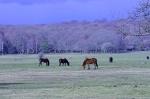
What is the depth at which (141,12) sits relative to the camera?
2784 cm

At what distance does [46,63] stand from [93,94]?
55.1 m

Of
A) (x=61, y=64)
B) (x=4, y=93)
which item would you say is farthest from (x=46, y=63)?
(x=4, y=93)

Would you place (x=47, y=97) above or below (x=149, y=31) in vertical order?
below

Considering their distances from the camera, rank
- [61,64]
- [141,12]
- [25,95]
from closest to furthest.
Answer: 1. [141,12]
2. [25,95]
3. [61,64]

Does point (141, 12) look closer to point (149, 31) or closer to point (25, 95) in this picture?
point (149, 31)

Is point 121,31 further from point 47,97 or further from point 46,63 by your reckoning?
point 46,63

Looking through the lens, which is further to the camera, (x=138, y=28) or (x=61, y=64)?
(x=61, y=64)

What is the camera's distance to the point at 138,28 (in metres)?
28.2

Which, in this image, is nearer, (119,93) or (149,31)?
(149,31)

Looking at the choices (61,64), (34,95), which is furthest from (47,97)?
(61,64)

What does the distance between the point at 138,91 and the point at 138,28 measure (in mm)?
4051

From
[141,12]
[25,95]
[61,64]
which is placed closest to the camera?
[141,12]

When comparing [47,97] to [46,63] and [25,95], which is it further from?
[46,63]

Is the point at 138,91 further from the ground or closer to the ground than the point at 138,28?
closer to the ground
